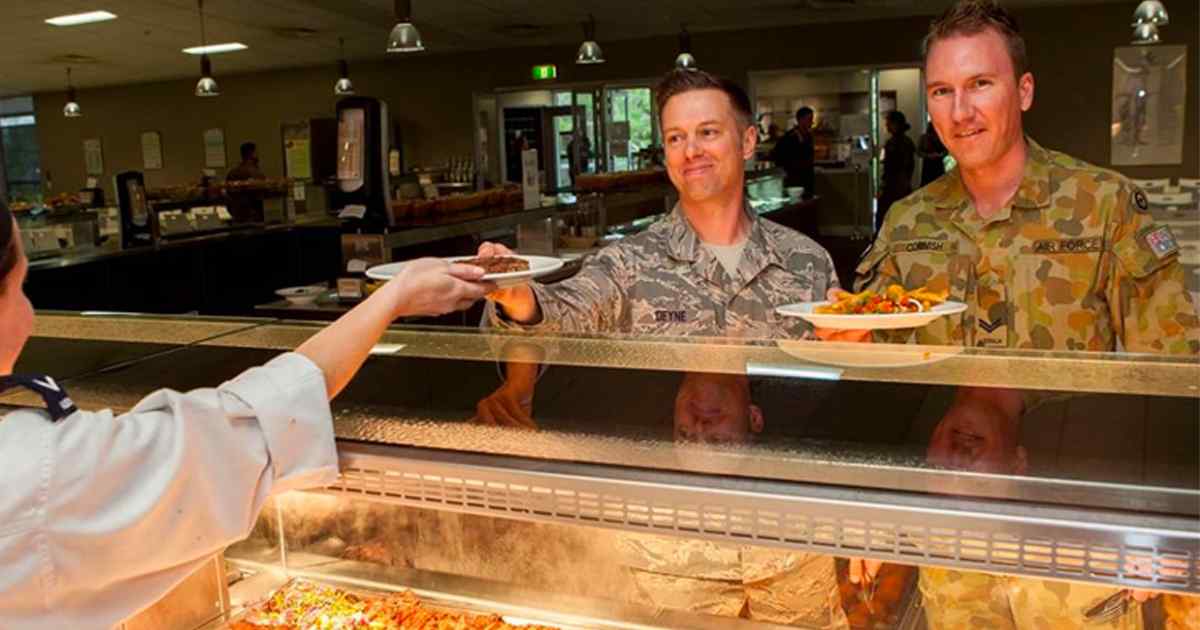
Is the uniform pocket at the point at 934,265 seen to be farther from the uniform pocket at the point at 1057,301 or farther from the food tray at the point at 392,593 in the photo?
the food tray at the point at 392,593

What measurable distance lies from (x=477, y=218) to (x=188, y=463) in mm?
5906

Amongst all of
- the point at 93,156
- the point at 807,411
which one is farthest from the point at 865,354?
the point at 93,156

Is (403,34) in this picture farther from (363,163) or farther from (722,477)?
(722,477)

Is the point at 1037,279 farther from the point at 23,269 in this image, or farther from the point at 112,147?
the point at 112,147

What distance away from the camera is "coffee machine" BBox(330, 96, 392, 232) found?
5524mm

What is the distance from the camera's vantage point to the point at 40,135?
19.5 metres

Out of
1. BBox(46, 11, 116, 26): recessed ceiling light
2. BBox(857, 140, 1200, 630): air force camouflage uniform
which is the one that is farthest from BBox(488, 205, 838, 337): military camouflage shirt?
BBox(46, 11, 116, 26): recessed ceiling light

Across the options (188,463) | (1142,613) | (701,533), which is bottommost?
(1142,613)

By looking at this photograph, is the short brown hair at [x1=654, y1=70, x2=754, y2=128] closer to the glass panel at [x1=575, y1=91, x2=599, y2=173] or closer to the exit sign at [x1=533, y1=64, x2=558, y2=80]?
the exit sign at [x1=533, y1=64, x2=558, y2=80]

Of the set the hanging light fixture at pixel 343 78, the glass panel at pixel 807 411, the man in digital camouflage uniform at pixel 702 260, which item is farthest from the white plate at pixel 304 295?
the hanging light fixture at pixel 343 78

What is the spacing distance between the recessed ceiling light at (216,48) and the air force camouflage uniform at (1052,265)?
1216 centimetres

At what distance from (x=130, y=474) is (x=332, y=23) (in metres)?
11.4

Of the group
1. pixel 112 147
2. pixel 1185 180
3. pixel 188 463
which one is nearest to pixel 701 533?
pixel 188 463

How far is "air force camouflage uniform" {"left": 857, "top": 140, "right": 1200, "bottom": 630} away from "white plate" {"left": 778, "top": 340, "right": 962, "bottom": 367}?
0.57 m
